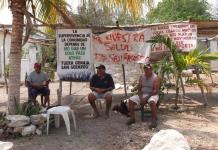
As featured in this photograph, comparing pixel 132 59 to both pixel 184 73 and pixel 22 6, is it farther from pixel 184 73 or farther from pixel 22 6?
pixel 22 6

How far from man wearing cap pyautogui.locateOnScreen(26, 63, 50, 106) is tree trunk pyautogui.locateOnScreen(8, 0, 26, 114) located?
2.11 m

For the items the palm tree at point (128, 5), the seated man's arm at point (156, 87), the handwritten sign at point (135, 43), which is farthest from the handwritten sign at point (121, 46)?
the palm tree at point (128, 5)

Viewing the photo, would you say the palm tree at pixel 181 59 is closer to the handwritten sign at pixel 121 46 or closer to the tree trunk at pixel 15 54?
the handwritten sign at pixel 121 46

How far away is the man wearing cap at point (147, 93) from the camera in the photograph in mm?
9000

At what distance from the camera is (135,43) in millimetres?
11570

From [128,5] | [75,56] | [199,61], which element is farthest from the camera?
[75,56]

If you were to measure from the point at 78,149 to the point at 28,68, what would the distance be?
1672 centimetres

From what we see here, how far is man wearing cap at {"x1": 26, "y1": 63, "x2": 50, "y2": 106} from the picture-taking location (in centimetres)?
1122

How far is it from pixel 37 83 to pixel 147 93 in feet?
11.1

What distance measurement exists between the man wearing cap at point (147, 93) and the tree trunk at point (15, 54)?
8.21 ft

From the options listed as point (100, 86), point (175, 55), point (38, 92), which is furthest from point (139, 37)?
point (38, 92)

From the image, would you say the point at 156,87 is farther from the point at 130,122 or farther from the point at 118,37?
the point at 118,37

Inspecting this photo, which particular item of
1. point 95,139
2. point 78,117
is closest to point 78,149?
point 95,139

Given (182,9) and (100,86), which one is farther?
(182,9)
